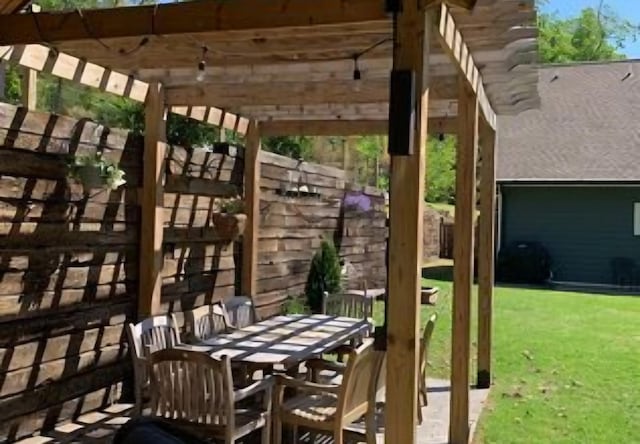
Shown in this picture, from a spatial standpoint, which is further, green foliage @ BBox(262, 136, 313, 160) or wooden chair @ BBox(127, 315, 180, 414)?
green foliage @ BBox(262, 136, 313, 160)

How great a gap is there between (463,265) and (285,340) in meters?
1.32

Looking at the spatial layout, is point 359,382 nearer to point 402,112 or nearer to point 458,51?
point 402,112

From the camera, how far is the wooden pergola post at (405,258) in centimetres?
288

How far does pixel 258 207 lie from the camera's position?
7461 millimetres

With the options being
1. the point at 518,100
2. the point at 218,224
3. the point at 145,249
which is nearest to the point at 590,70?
the point at 518,100

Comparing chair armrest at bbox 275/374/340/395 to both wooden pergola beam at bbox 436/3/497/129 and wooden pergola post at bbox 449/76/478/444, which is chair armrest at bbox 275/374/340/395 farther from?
wooden pergola beam at bbox 436/3/497/129

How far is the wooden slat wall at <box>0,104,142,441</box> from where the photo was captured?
14.1ft

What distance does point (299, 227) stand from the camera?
8.81m

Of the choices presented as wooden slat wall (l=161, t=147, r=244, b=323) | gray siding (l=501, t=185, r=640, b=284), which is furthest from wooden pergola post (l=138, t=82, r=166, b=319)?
gray siding (l=501, t=185, r=640, b=284)

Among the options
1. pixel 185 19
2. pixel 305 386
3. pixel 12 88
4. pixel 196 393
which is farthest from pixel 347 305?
pixel 12 88

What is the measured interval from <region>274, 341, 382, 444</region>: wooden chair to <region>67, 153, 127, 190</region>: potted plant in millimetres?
1837

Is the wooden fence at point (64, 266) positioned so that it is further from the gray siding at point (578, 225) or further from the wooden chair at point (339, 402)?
the gray siding at point (578, 225)

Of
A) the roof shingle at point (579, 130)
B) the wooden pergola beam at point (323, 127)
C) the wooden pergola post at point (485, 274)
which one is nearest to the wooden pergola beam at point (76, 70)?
the wooden pergola beam at point (323, 127)

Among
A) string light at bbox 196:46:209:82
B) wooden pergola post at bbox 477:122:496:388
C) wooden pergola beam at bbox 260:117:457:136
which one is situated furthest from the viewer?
wooden pergola beam at bbox 260:117:457:136
